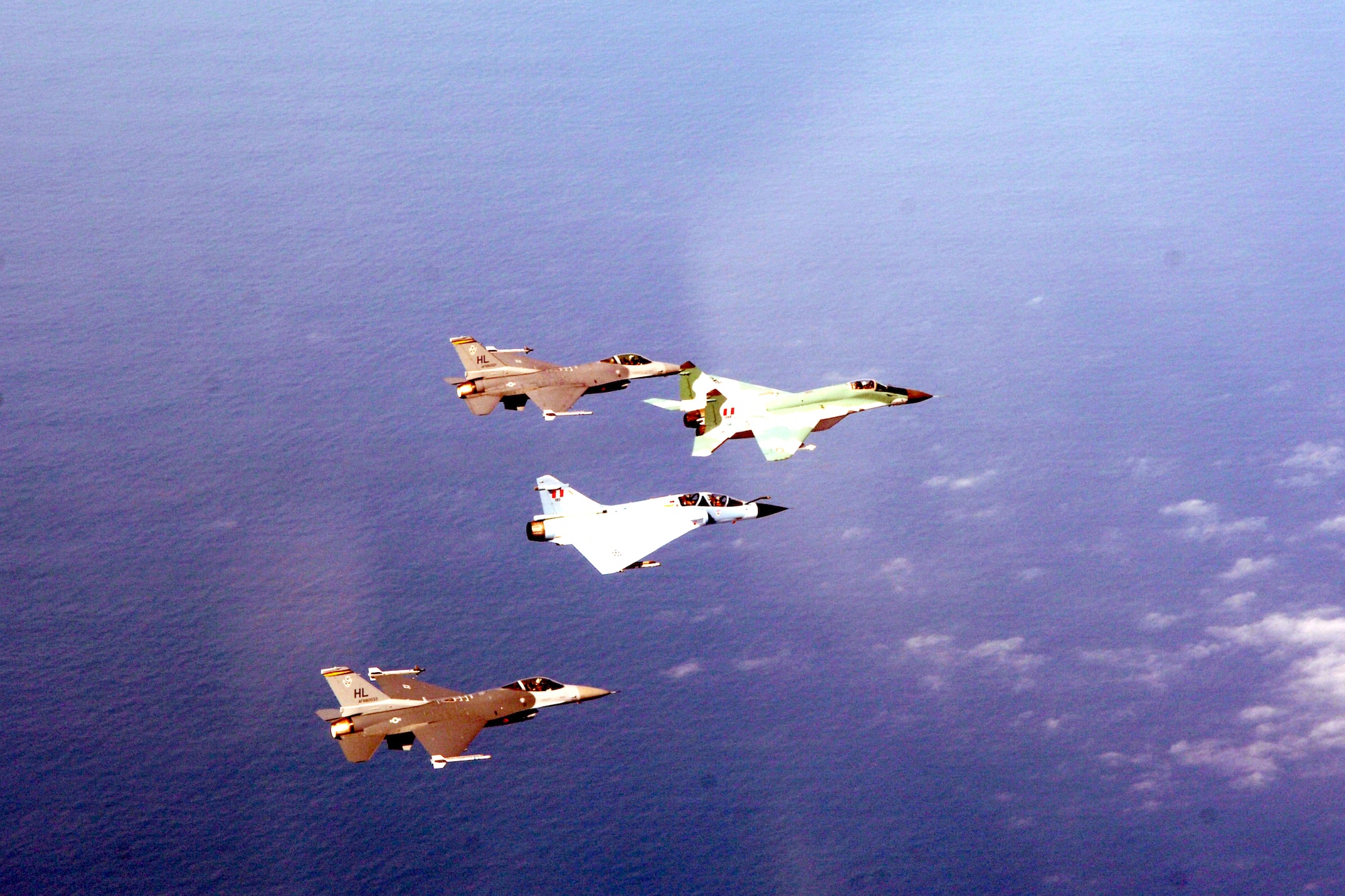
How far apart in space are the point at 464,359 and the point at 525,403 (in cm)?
691

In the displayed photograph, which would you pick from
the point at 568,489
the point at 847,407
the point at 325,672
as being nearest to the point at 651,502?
the point at 568,489

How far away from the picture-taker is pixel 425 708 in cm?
15075

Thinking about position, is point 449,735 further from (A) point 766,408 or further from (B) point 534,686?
(A) point 766,408

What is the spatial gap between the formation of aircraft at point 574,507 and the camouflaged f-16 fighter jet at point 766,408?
0.12 metres

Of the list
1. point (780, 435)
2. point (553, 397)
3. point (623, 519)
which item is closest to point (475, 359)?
point (553, 397)

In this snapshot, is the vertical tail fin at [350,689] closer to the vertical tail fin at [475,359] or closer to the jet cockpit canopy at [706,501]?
the vertical tail fin at [475,359]

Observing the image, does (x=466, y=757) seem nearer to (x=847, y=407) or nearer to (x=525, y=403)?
(x=525, y=403)

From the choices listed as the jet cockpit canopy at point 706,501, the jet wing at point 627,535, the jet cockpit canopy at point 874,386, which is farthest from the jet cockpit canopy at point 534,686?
the jet cockpit canopy at point 874,386

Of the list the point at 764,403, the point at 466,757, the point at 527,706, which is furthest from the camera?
the point at 764,403

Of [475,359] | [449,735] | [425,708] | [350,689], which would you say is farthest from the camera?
[475,359]

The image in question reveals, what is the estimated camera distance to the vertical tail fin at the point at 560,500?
15662 centimetres

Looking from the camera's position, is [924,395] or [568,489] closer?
[568,489]

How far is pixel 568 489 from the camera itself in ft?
516

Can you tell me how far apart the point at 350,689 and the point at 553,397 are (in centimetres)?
3226
